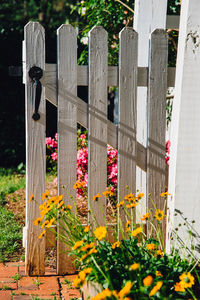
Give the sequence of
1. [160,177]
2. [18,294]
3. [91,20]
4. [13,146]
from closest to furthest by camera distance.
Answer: [18,294]
[160,177]
[91,20]
[13,146]

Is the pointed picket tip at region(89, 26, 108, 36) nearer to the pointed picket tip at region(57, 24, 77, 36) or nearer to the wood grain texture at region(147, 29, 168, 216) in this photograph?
the pointed picket tip at region(57, 24, 77, 36)

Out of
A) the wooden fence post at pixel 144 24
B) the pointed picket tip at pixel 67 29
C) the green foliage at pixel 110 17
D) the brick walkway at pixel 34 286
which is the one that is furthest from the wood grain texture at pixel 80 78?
the green foliage at pixel 110 17

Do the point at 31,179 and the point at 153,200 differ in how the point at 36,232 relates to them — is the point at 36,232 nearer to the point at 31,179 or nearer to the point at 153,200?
the point at 31,179

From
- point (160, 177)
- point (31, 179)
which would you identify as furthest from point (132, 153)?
point (31, 179)

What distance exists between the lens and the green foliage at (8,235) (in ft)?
10.6

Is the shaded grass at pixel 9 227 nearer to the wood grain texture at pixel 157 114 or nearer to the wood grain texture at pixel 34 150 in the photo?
the wood grain texture at pixel 34 150

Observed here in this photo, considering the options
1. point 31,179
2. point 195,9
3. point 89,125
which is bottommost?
point 31,179

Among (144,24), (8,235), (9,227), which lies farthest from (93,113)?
(9,227)

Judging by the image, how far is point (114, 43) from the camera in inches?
240

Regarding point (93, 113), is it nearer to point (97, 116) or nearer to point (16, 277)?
point (97, 116)

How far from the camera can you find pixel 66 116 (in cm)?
271

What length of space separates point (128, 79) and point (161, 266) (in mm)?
1254

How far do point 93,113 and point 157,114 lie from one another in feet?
1.47

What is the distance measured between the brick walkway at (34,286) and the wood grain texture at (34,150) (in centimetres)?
9
